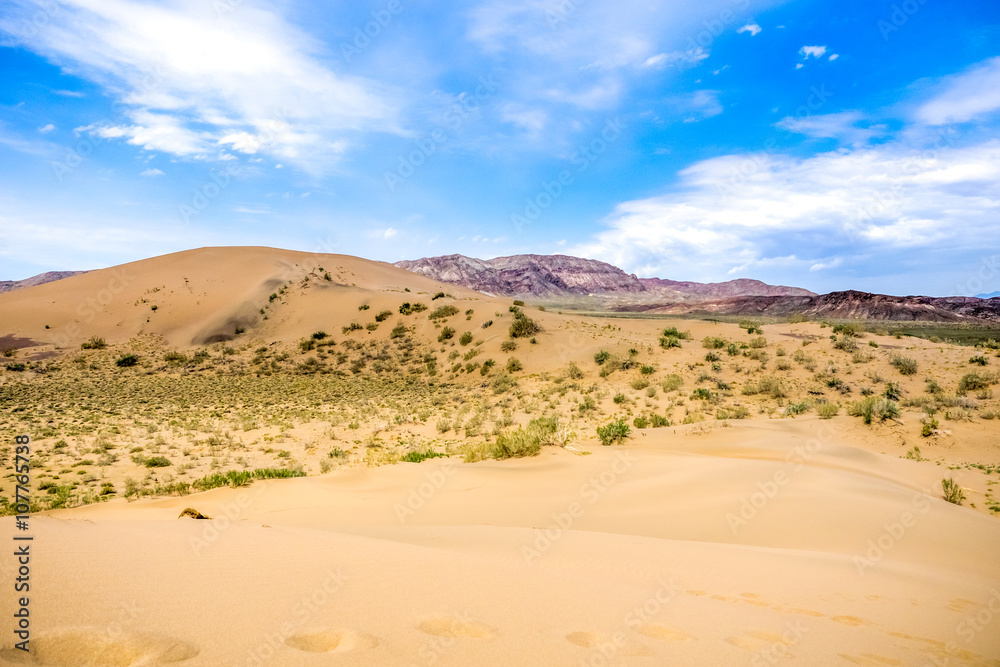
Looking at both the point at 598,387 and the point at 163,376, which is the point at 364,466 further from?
the point at 163,376

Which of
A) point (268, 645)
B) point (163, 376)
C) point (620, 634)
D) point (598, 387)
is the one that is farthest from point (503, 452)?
point (163, 376)

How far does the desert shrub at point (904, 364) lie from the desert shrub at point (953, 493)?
14.7 meters

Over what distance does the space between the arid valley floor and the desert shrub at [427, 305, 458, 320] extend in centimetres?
1443

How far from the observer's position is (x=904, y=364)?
65.6 feet

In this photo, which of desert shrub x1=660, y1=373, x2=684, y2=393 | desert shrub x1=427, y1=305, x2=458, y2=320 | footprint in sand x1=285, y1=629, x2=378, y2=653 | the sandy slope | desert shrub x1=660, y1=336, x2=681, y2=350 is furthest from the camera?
desert shrub x1=427, y1=305, x2=458, y2=320

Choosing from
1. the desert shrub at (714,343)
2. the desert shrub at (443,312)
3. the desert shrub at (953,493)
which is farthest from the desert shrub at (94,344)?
the desert shrub at (953,493)

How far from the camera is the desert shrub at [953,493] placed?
24.7 feet

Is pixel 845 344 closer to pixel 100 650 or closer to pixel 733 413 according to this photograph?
pixel 733 413

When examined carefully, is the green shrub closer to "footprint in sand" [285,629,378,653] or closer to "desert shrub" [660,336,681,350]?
"desert shrub" [660,336,681,350]

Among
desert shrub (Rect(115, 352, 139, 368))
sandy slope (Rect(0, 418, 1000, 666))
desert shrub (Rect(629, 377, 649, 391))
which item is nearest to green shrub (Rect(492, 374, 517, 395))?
desert shrub (Rect(629, 377, 649, 391))

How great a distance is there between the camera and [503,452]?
33.6 feet

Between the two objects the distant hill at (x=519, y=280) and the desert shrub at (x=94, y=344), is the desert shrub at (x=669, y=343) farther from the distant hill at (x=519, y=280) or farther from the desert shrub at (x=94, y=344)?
the distant hill at (x=519, y=280)

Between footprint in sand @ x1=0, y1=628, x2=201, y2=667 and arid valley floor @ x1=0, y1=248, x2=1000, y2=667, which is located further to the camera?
arid valley floor @ x1=0, y1=248, x2=1000, y2=667

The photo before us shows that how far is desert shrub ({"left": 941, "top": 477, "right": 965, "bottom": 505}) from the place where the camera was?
7.54 m
